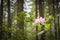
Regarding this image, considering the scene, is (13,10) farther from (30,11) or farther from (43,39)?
(43,39)

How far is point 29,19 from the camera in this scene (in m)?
2.30

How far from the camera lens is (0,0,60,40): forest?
2268 mm

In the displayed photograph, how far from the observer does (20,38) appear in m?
2.27

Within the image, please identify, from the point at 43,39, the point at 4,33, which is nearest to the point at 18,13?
the point at 4,33

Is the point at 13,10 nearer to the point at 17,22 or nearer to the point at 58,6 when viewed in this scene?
the point at 17,22

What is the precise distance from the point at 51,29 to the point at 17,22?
1.44 ft

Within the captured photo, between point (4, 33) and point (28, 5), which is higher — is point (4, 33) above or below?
below

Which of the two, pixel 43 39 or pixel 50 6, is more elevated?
pixel 50 6

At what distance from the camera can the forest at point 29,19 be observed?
A: 227 centimetres

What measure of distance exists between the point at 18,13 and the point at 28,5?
6.4 inches

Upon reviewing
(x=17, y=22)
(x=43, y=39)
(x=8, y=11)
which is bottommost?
(x=43, y=39)

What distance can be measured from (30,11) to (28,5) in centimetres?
8

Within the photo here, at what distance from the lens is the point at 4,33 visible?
88.9 inches

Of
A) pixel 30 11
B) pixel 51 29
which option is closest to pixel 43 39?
pixel 51 29
